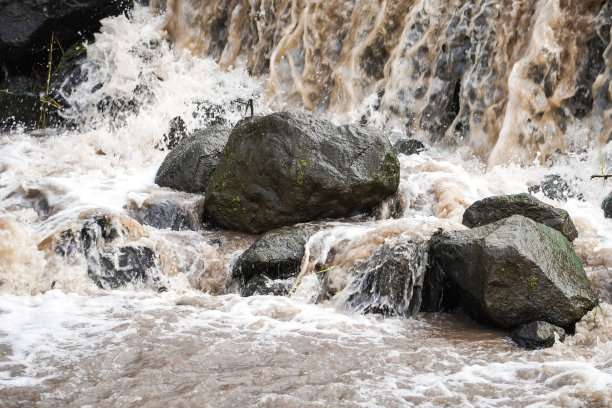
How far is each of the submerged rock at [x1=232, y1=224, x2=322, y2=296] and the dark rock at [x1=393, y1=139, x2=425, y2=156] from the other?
11.4 ft

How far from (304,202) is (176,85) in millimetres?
5768

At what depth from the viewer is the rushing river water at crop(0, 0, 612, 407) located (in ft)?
11.2

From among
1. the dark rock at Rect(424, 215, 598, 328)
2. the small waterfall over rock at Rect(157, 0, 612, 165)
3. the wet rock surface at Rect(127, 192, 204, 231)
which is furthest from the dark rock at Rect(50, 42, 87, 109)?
the dark rock at Rect(424, 215, 598, 328)

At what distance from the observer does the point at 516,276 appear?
442 centimetres

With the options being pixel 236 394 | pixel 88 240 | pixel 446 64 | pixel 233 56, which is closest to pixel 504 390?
pixel 236 394

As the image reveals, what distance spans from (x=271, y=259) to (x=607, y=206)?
3820 millimetres

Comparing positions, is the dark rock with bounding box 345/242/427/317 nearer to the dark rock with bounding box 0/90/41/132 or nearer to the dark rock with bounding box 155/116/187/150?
the dark rock with bounding box 155/116/187/150

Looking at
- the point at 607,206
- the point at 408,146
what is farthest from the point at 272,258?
the point at 408,146

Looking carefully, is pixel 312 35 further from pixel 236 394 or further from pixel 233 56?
pixel 236 394

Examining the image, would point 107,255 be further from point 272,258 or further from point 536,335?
point 536,335

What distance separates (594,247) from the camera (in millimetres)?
5746

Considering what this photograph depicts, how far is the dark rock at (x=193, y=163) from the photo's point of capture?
750cm

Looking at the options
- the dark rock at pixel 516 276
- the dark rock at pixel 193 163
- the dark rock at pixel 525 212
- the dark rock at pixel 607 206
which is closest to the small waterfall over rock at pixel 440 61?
the dark rock at pixel 607 206

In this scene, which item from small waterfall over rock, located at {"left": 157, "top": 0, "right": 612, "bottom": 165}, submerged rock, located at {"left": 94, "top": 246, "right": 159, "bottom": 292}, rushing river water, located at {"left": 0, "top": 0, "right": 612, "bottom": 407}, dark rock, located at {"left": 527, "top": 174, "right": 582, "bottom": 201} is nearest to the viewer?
rushing river water, located at {"left": 0, "top": 0, "right": 612, "bottom": 407}
